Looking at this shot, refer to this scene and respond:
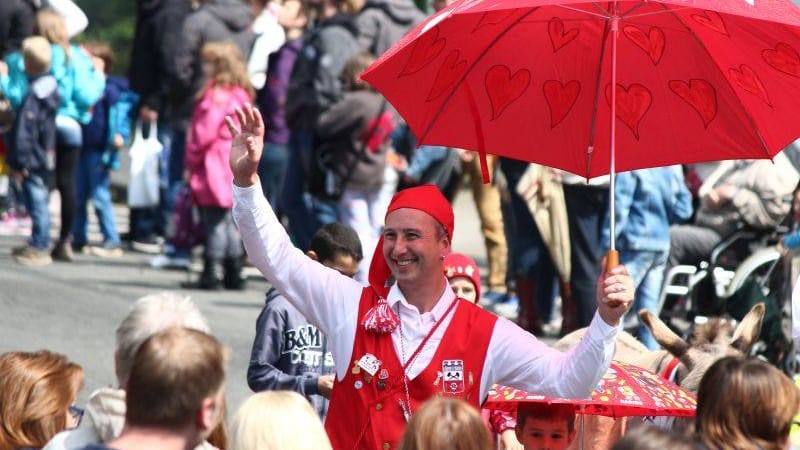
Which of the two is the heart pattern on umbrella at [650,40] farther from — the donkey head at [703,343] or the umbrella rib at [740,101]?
the donkey head at [703,343]

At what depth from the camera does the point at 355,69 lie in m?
12.8

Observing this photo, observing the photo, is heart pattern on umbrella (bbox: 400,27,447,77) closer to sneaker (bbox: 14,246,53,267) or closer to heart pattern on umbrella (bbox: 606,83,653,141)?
heart pattern on umbrella (bbox: 606,83,653,141)

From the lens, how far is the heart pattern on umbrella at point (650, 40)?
605cm

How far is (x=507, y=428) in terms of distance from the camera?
7.21 m

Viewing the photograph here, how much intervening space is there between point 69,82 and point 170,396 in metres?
11.3

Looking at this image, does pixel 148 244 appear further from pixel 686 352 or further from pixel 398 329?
pixel 398 329

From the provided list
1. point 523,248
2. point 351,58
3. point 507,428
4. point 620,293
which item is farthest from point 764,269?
point 620,293

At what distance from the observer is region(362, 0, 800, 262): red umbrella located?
6008 mm

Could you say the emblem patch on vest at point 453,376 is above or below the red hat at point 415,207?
below

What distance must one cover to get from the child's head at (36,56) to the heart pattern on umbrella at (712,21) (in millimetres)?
8938

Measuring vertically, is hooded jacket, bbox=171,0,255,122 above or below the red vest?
above

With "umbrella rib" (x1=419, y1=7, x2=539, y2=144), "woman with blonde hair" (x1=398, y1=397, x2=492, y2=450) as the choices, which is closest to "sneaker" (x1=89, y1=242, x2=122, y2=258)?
"umbrella rib" (x1=419, y1=7, x2=539, y2=144)

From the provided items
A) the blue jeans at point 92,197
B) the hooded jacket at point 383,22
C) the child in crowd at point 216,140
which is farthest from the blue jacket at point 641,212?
the blue jeans at point 92,197

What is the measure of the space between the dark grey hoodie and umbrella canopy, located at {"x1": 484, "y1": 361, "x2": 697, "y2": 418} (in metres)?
0.87
